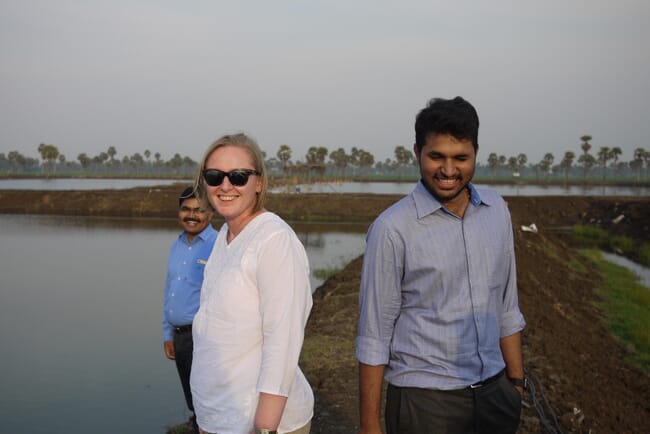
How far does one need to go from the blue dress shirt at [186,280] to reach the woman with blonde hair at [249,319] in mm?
1668

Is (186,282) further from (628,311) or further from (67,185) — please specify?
(67,185)

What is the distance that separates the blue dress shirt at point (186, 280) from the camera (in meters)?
3.52

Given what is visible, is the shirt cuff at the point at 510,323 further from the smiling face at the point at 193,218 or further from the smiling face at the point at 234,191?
the smiling face at the point at 193,218

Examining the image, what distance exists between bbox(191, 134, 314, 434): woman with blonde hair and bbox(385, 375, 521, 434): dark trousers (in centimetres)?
33

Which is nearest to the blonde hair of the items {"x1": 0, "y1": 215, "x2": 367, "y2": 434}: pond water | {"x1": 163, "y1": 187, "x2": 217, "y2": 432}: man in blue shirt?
{"x1": 163, "y1": 187, "x2": 217, "y2": 432}: man in blue shirt

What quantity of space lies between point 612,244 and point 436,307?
69.8 ft

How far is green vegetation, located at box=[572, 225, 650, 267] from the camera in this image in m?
17.9

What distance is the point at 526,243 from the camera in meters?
13.3

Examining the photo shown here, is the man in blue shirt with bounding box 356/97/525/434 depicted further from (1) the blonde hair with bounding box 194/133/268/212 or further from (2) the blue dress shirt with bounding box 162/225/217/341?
(2) the blue dress shirt with bounding box 162/225/217/341

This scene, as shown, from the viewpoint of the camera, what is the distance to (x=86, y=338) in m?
8.15

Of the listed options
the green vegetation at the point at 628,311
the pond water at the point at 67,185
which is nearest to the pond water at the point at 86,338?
the green vegetation at the point at 628,311

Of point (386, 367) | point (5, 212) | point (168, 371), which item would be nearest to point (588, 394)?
point (386, 367)

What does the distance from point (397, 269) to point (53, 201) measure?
1254 inches

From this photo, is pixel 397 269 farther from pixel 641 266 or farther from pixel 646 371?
pixel 641 266
